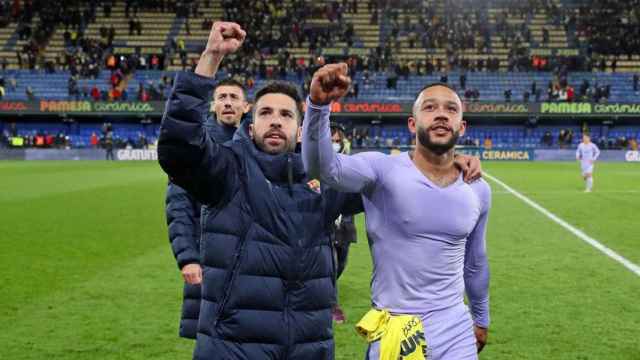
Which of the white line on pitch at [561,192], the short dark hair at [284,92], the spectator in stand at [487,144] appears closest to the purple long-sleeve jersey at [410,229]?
the short dark hair at [284,92]

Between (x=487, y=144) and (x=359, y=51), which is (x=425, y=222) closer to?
(x=487, y=144)

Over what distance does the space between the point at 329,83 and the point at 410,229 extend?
32.0 inches

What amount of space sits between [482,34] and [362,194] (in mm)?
52829

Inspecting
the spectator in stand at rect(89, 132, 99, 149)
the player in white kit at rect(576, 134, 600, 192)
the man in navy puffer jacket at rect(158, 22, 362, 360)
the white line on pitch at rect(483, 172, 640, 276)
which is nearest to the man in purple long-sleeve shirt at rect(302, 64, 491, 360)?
the man in navy puffer jacket at rect(158, 22, 362, 360)

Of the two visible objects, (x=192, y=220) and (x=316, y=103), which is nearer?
(x=316, y=103)

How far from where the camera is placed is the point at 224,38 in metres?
2.97

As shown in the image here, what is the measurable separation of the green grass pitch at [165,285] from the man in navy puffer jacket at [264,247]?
272cm

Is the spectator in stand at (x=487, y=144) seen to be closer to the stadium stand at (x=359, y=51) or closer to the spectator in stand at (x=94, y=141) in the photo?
the stadium stand at (x=359, y=51)

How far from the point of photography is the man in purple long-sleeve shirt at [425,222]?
330 cm

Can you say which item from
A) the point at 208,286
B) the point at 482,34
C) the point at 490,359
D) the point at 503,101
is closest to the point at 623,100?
the point at 503,101

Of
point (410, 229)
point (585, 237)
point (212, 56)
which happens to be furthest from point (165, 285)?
point (585, 237)

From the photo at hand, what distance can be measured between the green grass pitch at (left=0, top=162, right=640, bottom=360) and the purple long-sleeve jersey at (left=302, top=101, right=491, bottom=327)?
2.70 metres

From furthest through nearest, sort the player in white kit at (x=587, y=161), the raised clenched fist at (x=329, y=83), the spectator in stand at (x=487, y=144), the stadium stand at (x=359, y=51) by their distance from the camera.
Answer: the stadium stand at (x=359, y=51)
the spectator in stand at (x=487, y=144)
the player in white kit at (x=587, y=161)
the raised clenched fist at (x=329, y=83)

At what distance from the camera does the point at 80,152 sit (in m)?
44.1
